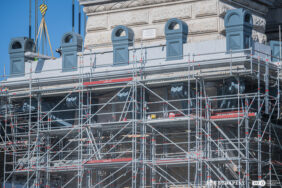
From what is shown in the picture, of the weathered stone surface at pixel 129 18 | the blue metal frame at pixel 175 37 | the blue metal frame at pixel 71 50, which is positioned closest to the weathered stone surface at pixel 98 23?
the weathered stone surface at pixel 129 18

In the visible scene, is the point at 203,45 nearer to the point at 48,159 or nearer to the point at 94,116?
the point at 94,116

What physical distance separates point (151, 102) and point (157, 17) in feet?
19.5

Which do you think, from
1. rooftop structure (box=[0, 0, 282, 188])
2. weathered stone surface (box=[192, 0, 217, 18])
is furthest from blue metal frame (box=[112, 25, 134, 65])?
weathered stone surface (box=[192, 0, 217, 18])

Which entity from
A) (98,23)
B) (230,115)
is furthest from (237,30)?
(98,23)

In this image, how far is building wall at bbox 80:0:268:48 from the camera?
141ft

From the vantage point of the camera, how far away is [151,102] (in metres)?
40.9

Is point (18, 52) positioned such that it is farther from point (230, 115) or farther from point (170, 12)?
point (230, 115)

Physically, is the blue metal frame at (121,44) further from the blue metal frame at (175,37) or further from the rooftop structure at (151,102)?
the blue metal frame at (175,37)

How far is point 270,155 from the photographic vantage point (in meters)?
38.9

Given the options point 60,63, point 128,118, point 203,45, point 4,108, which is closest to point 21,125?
point 4,108

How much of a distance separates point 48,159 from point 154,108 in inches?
244

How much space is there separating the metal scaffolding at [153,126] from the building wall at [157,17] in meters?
2.87

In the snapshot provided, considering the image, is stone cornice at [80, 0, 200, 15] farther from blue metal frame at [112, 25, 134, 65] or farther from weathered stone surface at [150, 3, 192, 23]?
blue metal frame at [112, 25, 134, 65]

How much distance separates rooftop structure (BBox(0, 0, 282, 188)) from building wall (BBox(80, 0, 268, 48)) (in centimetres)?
6
